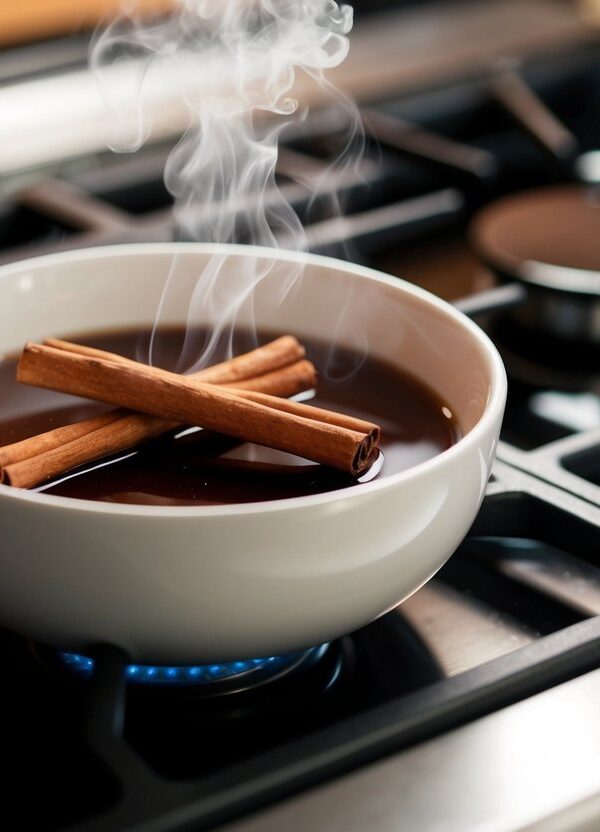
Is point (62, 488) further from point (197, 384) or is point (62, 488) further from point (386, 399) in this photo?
point (386, 399)

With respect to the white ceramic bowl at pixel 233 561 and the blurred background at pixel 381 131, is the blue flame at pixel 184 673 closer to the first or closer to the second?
the white ceramic bowl at pixel 233 561

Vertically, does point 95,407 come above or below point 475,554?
above

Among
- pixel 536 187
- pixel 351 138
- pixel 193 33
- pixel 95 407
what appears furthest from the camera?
pixel 193 33

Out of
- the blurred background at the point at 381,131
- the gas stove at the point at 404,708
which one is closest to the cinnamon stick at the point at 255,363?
the gas stove at the point at 404,708

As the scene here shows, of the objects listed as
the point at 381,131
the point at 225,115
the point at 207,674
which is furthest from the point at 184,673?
the point at 381,131

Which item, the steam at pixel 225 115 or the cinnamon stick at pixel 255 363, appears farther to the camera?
the steam at pixel 225 115

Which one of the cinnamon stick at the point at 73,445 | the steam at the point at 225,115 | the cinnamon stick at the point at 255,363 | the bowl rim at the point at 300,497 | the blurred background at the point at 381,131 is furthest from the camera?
the blurred background at the point at 381,131

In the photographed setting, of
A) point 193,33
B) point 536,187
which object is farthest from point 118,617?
point 193,33

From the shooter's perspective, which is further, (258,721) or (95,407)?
(95,407)
